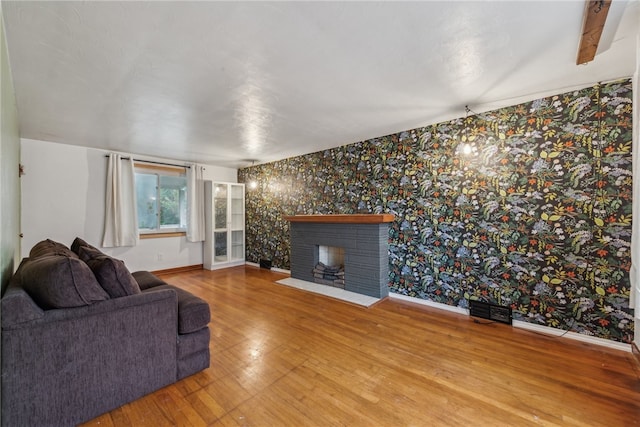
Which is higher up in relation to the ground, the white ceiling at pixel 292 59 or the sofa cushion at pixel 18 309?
the white ceiling at pixel 292 59

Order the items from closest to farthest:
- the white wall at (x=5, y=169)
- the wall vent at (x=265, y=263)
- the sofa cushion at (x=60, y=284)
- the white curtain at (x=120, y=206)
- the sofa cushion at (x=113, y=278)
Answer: the sofa cushion at (x=60, y=284)
the white wall at (x=5, y=169)
the sofa cushion at (x=113, y=278)
the white curtain at (x=120, y=206)
the wall vent at (x=265, y=263)

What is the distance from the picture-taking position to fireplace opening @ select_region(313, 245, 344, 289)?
4.07m

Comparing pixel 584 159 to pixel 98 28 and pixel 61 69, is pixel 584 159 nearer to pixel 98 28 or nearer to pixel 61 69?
pixel 98 28

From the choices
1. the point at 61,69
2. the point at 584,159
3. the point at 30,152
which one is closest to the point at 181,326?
the point at 61,69

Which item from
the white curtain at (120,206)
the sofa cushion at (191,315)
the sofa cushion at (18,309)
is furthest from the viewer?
the white curtain at (120,206)

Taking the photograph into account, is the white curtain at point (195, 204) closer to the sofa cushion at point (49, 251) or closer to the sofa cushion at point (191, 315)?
the sofa cushion at point (49, 251)

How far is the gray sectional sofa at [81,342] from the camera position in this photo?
1.28 m

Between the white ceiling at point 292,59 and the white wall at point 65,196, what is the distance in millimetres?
858

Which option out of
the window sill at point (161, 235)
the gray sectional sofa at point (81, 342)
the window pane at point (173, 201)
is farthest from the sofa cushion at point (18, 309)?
the window pane at point (173, 201)

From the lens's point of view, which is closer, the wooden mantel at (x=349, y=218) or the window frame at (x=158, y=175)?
the wooden mantel at (x=349, y=218)

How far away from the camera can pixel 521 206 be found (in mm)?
2641

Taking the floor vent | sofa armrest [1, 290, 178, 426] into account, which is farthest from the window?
the floor vent

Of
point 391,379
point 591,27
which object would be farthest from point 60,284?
point 591,27

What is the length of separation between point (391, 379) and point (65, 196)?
5.16 m
